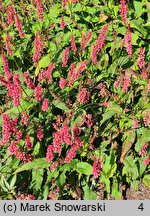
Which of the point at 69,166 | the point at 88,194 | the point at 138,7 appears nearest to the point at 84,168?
the point at 69,166

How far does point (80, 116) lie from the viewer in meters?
4.30

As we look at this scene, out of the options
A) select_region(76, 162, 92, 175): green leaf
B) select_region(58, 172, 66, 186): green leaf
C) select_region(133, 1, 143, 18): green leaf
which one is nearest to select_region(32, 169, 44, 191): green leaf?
select_region(58, 172, 66, 186): green leaf

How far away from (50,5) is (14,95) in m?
2.37

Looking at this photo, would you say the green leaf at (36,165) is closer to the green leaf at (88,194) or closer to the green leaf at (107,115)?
the green leaf at (88,194)

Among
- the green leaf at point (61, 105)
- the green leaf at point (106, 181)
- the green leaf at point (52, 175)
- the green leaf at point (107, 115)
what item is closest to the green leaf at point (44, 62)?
the green leaf at point (61, 105)

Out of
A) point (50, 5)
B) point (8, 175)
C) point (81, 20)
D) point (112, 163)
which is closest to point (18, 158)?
point (8, 175)

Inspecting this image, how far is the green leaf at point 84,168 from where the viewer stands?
4.20 meters

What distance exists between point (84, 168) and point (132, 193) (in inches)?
25.0

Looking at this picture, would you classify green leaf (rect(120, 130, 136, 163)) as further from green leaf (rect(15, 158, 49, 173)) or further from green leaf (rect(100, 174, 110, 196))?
green leaf (rect(15, 158, 49, 173))

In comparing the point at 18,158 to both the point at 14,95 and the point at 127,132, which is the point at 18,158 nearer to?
the point at 14,95

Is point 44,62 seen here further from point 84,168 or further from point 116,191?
point 116,191

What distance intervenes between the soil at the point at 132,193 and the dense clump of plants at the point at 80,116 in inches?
2.6

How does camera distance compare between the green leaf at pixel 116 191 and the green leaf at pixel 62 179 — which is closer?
the green leaf at pixel 62 179

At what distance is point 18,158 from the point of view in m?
4.00
